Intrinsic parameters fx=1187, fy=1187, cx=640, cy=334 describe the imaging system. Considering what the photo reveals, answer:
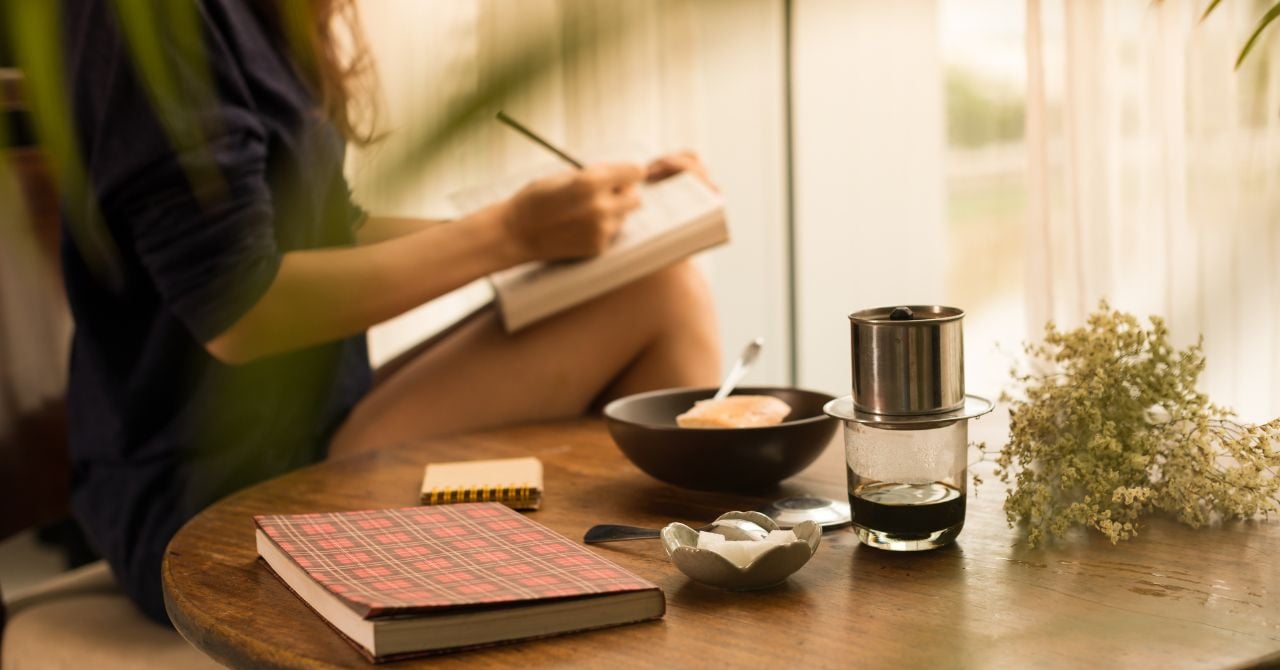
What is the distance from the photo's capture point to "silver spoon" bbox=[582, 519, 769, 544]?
0.82 m

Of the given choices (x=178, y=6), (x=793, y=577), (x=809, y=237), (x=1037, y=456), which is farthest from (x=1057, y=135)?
(x=178, y=6)

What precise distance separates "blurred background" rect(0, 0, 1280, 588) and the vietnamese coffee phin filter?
170 mm

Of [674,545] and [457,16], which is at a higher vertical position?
[457,16]

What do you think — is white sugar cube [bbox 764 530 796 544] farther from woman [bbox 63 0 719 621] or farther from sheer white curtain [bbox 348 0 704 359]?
sheer white curtain [bbox 348 0 704 359]

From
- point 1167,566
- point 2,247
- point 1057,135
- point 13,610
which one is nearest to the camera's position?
point 1167,566

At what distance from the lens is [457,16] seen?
0.51ft

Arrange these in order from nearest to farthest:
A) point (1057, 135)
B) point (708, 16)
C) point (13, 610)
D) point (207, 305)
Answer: point (708, 16)
point (207, 305)
point (13, 610)
point (1057, 135)

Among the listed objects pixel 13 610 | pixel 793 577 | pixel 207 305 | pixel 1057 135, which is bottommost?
pixel 13 610

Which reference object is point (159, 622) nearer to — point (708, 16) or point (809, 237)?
point (708, 16)

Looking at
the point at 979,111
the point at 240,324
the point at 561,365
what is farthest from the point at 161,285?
the point at 979,111

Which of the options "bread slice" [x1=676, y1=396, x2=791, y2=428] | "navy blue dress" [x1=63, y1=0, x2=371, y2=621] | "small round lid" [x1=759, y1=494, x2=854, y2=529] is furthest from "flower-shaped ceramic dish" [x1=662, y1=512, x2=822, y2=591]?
"navy blue dress" [x1=63, y1=0, x2=371, y2=621]

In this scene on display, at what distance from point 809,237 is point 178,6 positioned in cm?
310

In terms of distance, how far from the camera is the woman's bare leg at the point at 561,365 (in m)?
1.52

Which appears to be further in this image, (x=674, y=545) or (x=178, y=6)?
(x=674, y=545)
